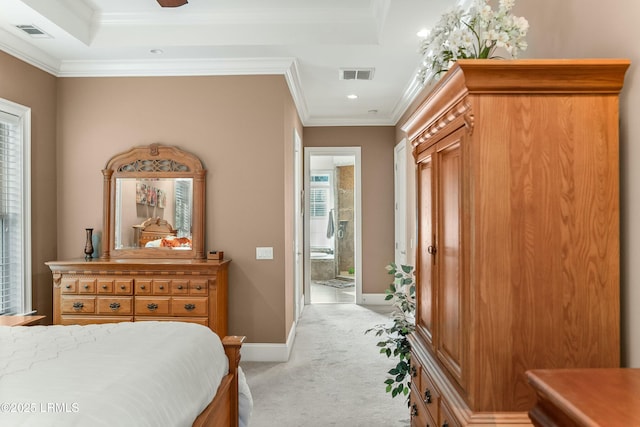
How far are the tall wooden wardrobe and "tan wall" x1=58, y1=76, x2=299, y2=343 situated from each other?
2780 millimetres

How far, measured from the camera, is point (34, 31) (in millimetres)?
3301

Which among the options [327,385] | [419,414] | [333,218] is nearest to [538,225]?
[419,414]

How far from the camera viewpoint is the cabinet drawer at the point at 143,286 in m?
3.56

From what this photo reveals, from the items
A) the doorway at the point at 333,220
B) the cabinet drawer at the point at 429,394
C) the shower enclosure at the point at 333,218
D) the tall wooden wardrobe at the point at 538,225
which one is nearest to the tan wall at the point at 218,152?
the cabinet drawer at the point at 429,394

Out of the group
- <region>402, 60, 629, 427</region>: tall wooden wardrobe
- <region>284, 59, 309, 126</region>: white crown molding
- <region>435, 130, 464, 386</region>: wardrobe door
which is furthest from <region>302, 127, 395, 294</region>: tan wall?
<region>402, 60, 629, 427</region>: tall wooden wardrobe

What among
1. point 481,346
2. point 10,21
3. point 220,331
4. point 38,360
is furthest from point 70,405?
point 10,21

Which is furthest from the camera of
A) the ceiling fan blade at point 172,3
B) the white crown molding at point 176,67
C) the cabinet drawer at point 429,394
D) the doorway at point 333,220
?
the doorway at point 333,220

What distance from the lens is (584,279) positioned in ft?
4.25

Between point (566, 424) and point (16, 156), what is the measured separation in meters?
4.10

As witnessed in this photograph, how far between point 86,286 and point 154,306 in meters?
0.60

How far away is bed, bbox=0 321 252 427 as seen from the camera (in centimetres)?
115

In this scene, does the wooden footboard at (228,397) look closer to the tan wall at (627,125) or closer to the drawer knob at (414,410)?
the drawer knob at (414,410)

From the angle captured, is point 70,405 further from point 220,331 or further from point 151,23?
point 151,23

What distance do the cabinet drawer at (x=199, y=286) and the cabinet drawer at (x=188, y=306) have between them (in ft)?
0.21
